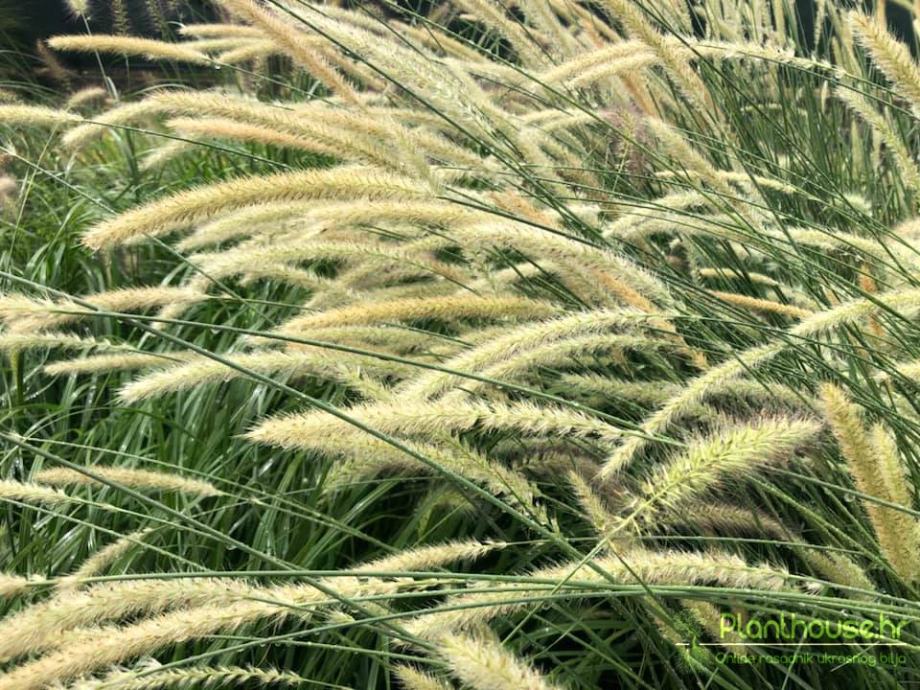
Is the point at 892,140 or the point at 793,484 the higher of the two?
the point at 892,140

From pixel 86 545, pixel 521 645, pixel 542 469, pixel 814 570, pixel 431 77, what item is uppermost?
pixel 431 77

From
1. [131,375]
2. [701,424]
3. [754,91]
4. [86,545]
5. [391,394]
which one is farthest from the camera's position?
[754,91]

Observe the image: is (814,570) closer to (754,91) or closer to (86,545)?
(86,545)

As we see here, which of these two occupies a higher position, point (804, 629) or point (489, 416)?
point (489, 416)

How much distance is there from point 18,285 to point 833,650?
92.2 inches

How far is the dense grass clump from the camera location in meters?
1.07

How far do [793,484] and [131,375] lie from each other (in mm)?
1683

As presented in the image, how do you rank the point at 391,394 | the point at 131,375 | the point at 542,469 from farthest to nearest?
1. the point at 131,375
2. the point at 542,469
3. the point at 391,394

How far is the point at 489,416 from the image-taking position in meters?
1.20

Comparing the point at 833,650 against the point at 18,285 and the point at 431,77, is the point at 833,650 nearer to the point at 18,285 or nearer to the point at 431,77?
the point at 431,77

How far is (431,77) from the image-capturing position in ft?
5.02

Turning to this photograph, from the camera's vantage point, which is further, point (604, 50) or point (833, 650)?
point (604, 50)

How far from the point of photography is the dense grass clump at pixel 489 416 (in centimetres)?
107

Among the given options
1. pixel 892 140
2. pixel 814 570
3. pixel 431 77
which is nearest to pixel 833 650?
pixel 814 570
